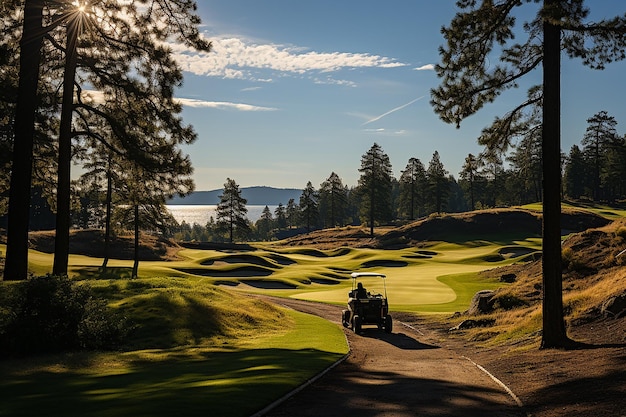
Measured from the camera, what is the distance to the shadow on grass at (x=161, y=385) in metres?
8.66

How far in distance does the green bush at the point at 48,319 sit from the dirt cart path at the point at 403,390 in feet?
26.8

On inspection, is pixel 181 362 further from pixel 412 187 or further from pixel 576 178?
pixel 576 178

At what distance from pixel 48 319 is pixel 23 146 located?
6.96 m

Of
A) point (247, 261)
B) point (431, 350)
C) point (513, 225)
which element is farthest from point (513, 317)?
point (513, 225)

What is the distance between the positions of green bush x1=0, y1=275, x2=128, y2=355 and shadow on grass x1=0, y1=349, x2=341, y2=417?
5.06ft

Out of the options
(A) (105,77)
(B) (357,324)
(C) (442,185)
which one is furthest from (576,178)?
(A) (105,77)

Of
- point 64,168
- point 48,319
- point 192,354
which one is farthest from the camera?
point 64,168

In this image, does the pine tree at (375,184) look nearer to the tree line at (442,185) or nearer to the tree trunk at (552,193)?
the tree line at (442,185)

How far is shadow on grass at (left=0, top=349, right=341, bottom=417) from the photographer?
28.4 ft

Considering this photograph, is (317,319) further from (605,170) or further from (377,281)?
(605,170)

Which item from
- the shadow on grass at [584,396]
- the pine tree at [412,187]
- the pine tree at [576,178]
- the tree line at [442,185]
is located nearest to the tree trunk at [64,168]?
the shadow on grass at [584,396]

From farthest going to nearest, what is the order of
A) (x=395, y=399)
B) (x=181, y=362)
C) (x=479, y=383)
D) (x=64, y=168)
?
(x=64, y=168)
(x=181, y=362)
(x=479, y=383)
(x=395, y=399)

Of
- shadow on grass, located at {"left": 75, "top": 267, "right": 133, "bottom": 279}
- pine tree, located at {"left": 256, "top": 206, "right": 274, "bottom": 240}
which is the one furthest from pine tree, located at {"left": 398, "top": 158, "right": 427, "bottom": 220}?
shadow on grass, located at {"left": 75, "top": 267, "right": 133, "bottom": 279}

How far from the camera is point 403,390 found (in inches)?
444
